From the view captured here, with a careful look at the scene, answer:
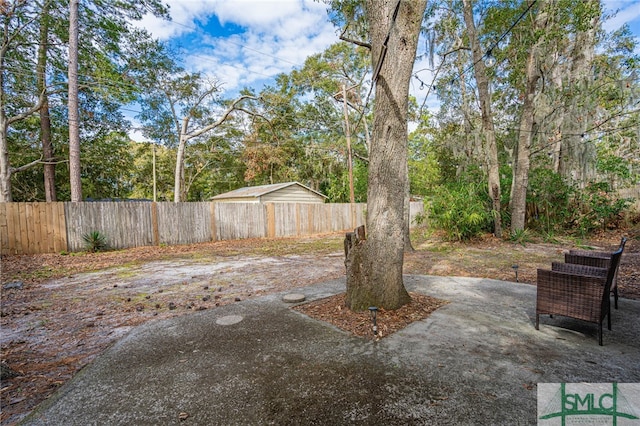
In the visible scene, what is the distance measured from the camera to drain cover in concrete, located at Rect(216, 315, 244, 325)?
3.13 m

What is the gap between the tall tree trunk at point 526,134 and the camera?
783 cm

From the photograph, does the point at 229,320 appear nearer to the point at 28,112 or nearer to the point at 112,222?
the point at 112,222

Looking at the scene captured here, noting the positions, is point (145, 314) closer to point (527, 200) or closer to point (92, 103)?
point (527, 200)

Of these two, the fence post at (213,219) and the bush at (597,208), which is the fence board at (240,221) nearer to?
the fence post at (213,219)

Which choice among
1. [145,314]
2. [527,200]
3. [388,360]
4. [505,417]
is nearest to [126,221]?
[145,314]

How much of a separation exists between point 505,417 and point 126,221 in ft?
35.4

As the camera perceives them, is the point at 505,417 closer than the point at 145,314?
Yes

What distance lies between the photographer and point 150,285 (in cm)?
497

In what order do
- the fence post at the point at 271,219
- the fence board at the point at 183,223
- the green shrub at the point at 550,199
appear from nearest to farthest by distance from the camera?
the green shrub at the point at 550,199 → the fence board at the point at 183,223 → the fence post at the point at 271,219

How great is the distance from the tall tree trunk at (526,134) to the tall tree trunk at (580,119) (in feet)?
4.25

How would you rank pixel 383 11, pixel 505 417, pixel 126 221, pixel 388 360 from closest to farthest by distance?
1. pixel 505 417
2. pixel 388 360
3. pixel 383 11
4. pixel 126 221

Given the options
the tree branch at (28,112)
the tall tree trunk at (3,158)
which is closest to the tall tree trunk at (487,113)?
the tree branch at (28,112)

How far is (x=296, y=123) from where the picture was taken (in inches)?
791

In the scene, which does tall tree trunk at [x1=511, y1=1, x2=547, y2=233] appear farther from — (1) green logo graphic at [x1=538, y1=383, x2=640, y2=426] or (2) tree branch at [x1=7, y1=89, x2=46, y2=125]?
(2) tree branch at [x1=7, y1=89, x2=46, y2=125]
